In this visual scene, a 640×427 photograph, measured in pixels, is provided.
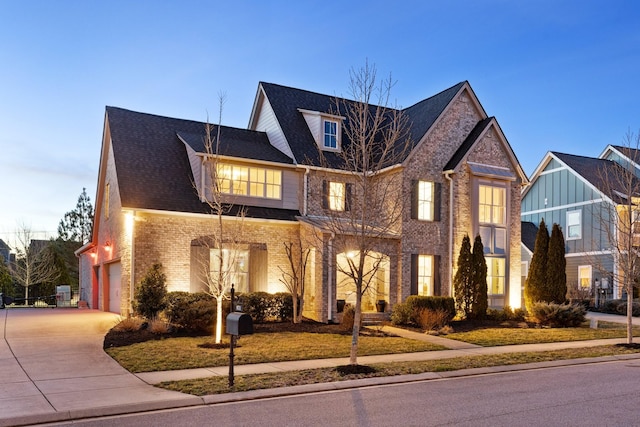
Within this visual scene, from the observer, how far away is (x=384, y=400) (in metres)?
9.08

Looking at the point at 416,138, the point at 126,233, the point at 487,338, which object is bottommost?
the point at 487,338

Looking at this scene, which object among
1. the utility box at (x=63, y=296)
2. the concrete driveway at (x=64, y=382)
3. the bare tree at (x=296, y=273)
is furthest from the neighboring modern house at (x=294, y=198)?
the utility box at (x=63, y=296)

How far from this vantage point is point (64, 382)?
998 cm

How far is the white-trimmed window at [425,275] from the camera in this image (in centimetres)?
2192

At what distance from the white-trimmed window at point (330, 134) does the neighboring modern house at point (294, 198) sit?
54 millimetres

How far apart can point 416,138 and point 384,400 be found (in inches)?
587

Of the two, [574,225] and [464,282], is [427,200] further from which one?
[574,225]

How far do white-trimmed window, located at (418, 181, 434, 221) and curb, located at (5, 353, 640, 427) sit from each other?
9.56 meters

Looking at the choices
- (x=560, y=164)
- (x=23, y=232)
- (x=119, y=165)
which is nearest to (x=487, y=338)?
(x=119, y=165)

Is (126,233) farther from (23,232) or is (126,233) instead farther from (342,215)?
(23,232)

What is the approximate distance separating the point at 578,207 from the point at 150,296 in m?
26.6

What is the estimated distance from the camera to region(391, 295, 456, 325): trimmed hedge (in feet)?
63.6

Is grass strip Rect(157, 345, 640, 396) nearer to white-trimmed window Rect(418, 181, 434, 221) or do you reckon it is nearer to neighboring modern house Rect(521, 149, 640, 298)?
white-trimmed window Rect(418, 181, 434, 221)

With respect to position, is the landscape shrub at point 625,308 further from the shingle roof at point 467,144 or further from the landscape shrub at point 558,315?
the shingle roof at point 467,144
